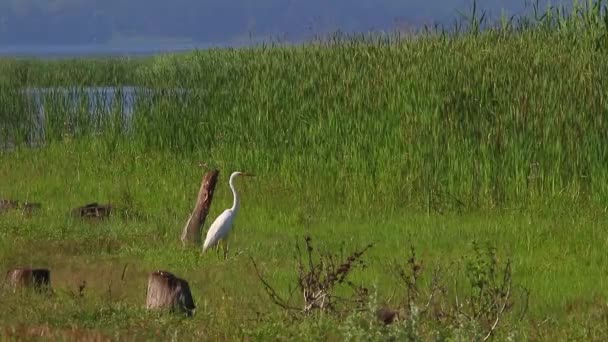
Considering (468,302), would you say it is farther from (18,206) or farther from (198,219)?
(18,206)

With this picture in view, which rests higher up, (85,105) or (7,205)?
(85,105)

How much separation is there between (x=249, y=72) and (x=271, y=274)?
1110 centimetres

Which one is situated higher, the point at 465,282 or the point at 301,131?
the point at 301,131

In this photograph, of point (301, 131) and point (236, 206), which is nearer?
point (236, 206)

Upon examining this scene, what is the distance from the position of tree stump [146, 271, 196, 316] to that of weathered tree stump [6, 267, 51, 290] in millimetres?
1190

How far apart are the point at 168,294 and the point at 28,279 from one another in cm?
149

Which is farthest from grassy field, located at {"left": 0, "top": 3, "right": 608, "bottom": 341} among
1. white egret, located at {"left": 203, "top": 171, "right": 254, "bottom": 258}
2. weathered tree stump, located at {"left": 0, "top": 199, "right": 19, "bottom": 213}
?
weathered tree stump, located at {"left": 0, "top": 199, "right": 19, "bottom": 213}

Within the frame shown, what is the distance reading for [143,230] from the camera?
15414mm

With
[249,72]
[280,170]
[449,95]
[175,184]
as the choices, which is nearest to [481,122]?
[449,95]

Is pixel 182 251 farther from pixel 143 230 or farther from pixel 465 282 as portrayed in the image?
pixel 465 282

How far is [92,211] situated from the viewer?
54.2ft

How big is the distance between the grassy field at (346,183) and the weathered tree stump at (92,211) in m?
0.21

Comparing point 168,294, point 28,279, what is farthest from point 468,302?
point 28,279

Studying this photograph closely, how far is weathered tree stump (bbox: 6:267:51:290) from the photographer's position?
438 inches
